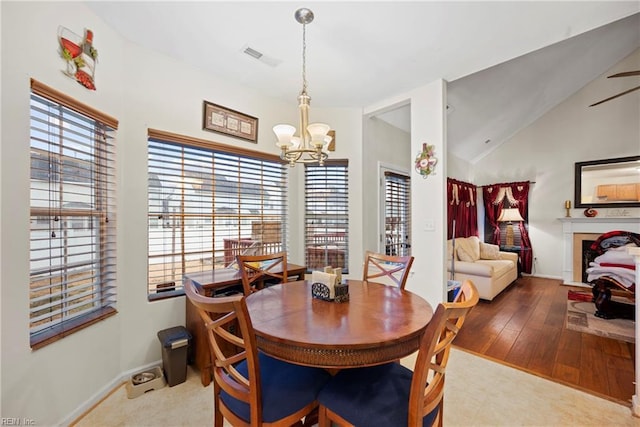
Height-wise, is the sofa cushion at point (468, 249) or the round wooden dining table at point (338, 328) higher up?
the round wooden dining table at point (338, 328)

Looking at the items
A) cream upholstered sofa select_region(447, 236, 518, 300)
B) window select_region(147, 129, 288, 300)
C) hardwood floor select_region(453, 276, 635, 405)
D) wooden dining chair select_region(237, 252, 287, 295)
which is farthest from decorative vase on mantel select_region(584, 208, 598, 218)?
wooden dining chair select_region(237, 252, 287, 295)

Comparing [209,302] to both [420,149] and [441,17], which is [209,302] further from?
[420,149]

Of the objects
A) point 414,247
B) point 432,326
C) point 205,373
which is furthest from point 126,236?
point 414,247

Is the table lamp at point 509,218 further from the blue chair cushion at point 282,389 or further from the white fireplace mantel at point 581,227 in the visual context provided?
the blue chair cushion at point 282,389

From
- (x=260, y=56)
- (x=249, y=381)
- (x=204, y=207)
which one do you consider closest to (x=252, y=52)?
(x=260, y=56)

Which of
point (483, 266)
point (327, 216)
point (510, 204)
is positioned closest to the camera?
point (327, 216)

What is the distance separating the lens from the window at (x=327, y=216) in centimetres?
340

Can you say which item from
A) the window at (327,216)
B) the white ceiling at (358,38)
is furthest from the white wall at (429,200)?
the window at (327,216)

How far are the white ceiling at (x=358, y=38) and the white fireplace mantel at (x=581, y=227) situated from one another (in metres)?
3.12

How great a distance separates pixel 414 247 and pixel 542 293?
10.8 ft

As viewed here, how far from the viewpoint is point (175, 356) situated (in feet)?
6.54

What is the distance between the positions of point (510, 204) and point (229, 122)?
20.3ft

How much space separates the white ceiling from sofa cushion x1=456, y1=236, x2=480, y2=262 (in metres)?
2.65

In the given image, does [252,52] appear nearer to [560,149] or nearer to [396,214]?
[396,214]
